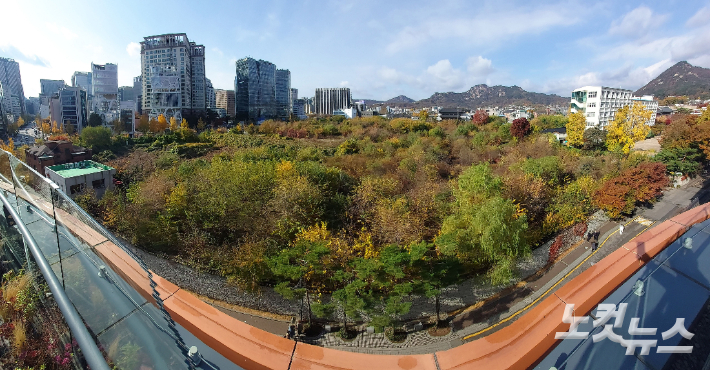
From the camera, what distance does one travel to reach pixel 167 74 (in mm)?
30281

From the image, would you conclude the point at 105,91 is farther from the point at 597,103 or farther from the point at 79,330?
the point at 597,103

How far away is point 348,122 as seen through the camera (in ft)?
84.8

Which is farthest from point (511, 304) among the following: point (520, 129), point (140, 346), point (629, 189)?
point (520, 129)

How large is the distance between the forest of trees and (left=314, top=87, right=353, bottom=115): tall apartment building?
2038 inches

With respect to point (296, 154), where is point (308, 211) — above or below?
below

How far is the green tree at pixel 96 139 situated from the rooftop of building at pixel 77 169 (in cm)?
551

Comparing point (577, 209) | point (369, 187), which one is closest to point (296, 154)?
point (369, 187)

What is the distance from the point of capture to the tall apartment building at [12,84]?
123 ft

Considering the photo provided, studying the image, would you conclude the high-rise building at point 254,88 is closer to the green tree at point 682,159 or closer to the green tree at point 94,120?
the green tree at point 94,120

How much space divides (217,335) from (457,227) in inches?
235

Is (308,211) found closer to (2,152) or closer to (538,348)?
(2,152)

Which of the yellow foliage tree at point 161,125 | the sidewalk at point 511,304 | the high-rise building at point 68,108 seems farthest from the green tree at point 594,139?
the high-rise building at point 68,108

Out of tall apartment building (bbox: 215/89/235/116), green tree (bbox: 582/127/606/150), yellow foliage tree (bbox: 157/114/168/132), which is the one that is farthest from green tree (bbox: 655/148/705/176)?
tall apartment building (bbox: 215/89/235/116)

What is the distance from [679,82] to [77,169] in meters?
97.6
